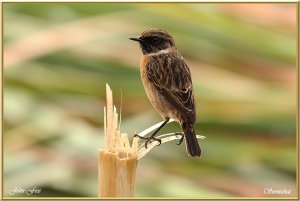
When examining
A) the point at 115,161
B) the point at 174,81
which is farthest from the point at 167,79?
the point at 115,161

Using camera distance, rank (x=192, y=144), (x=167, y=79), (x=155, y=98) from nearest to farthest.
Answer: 1. (x=192, y=144)
2. (x=155, y=98)
3. (x=167, y=79)

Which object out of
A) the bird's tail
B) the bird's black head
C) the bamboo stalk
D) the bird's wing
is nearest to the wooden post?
the bamboo stalk

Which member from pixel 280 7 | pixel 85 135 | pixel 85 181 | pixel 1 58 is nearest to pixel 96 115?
pixel 85 135

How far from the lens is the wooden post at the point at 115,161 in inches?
109

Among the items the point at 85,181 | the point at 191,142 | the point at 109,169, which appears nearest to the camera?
the point at 109,169

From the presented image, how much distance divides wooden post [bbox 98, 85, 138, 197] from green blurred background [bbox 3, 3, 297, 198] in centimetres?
109

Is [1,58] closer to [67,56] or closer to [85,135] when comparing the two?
[67,56]

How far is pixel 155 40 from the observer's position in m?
4.06

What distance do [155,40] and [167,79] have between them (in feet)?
0.78

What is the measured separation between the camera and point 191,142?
12.1ft

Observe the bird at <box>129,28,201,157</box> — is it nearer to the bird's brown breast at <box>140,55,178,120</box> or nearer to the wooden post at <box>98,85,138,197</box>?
the bird's brown breast at <box>140,55,178,120</box>

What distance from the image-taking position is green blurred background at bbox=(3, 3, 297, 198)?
4.03 metres

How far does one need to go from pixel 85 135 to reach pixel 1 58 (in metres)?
0.67

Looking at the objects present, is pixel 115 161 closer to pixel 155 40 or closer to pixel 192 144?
pixel 192 144
